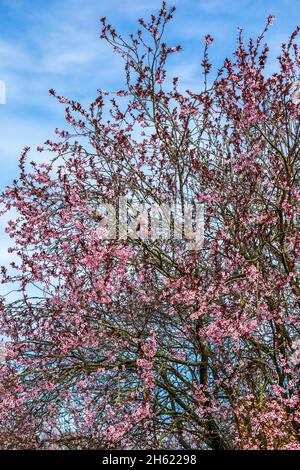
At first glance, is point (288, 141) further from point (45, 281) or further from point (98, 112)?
point (45, 281)

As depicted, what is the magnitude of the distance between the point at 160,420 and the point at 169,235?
9.38 feet

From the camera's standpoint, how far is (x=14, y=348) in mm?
8867

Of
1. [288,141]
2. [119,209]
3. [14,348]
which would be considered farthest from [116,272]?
[288,141]

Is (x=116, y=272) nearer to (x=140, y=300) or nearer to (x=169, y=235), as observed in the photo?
(x=140, y=300)

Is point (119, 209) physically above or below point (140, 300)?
above

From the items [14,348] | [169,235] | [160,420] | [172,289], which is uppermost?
[169,235]

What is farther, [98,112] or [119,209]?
[98,112]

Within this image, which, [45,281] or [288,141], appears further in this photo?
[288,141]

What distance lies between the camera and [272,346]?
9.38 m

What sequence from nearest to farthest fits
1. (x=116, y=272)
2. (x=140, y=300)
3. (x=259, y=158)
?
(x=116, y=272) < (x=140, y=300) < (x=259, y=158)

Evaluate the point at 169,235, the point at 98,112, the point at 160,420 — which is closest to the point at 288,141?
the point at 169,235
